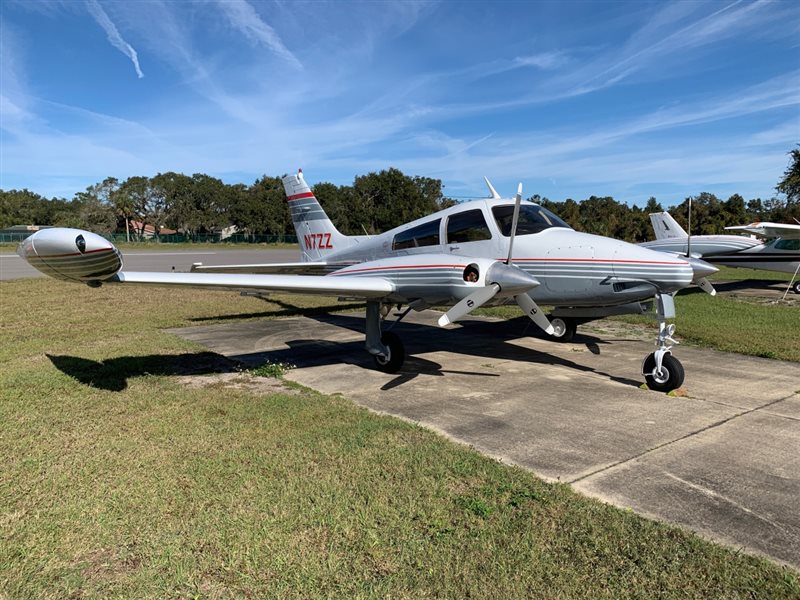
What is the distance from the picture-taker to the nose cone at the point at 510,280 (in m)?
6.50

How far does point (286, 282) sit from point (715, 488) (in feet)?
17.9

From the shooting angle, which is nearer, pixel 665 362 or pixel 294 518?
pixel 294 518

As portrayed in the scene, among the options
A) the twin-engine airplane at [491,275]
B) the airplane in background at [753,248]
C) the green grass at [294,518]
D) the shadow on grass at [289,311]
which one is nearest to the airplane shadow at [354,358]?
→ the twin-engine airplane at [491,275]

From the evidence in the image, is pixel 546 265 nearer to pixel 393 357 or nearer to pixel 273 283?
pixel 393 357

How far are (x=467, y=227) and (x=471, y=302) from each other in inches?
84.6

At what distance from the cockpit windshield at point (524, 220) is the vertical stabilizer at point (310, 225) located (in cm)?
537

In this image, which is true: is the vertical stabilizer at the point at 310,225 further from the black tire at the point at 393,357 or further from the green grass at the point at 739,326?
the green grass at the point at 739,326

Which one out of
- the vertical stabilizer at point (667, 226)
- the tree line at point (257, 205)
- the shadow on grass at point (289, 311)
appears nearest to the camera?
the shadow on grass at point (289, 311)

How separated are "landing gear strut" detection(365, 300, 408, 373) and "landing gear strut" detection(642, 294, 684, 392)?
3.72 m

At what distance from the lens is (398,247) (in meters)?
9.41

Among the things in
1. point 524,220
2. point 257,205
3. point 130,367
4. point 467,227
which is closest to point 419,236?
point 467,227

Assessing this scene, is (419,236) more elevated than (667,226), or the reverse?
(667,226)

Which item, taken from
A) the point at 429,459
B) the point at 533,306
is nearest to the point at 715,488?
the point at 429,459

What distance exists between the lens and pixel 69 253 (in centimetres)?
486
